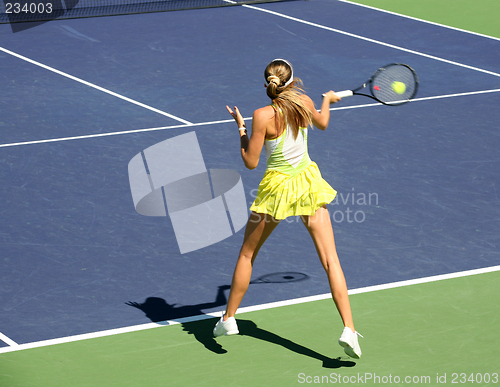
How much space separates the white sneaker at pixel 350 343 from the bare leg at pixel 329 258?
15cm

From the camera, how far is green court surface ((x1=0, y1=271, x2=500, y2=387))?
18.4ft

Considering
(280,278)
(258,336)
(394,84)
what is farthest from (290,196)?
(394,84)

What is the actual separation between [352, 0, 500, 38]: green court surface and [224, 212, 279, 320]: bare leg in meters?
12.4

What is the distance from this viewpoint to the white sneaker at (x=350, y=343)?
548 cm

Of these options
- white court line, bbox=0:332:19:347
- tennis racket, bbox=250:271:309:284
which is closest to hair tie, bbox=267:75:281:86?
tennis racket, bbox=250:271:309:284

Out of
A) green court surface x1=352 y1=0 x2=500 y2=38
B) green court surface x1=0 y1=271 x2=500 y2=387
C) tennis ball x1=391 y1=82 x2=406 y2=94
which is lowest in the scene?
green court surface x1=0 y1=271 x2=500 y2=387

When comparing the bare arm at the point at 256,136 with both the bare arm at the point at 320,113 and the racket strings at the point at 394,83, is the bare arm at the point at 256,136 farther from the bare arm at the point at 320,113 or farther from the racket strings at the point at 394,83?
the racket strings at the point at 394,83

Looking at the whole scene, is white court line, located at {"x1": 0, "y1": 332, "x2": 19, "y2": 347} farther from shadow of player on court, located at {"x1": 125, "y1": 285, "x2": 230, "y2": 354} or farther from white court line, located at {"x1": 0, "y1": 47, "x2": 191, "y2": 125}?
white court line, located at {"x1": 0, "y1": 47, "x2": 191, "y2": 125}

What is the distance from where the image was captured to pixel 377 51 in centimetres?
1529

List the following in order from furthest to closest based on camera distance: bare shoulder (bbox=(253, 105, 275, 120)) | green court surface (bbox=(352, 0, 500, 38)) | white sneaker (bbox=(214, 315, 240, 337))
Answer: green court surface (bbox=(352, 0, 500, 38))
white sneaker (bbox=(214, 315, 240, 337))
bare shoulder (bbox=(253, 105, 275, 120))

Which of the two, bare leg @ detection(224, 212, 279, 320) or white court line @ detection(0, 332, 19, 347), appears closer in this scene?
bare leg @ detection(224, 212, 279, 320)

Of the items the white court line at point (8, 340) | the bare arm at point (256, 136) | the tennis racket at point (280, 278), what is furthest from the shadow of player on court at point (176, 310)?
the bare arm at point (256, 136)

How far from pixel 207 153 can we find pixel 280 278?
11.3ft

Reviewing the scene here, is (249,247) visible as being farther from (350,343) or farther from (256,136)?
(350,343)
